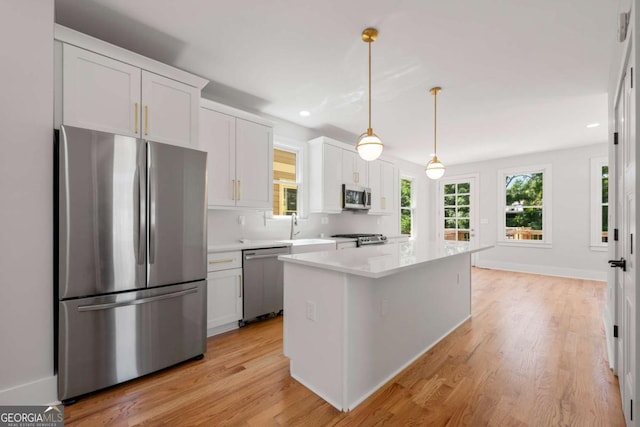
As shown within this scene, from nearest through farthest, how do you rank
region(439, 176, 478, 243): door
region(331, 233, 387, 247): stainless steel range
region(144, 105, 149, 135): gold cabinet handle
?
region(144, 105, 149, 135): gold cabinet handle, region(331, 233, 387, 247): stainless steel range, region(439, 176, 478, 243): door

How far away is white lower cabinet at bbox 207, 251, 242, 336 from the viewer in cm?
285

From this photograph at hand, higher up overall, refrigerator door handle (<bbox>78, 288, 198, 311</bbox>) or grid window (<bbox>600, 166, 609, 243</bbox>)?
grid window (<bbox>600, 166, 609, 243</bbox>)

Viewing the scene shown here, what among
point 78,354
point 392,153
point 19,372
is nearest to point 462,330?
point 78,354

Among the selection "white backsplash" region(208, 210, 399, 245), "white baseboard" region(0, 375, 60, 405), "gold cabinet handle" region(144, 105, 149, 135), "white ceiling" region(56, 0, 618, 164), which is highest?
→ "white ceiling" region(56, 0, 618, 164)

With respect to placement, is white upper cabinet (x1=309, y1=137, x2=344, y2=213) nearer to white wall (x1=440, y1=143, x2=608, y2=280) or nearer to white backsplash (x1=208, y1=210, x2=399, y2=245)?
white backsplash (x1=208, y1=210, x2=399, y2=245)

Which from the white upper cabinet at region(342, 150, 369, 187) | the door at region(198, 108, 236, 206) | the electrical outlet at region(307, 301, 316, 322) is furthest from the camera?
the white upper cabinet at region(342, 150, 369, 187)

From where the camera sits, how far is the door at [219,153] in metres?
3.01

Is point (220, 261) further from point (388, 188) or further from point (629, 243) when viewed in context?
point (388, 188)

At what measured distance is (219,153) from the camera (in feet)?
10.2

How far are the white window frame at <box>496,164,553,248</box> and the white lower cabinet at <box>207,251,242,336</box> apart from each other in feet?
20.6

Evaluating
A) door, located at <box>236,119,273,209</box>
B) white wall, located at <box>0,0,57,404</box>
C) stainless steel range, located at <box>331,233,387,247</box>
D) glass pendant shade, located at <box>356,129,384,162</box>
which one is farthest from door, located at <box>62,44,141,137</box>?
stainless steel range, located at <box>331,233,387,247</box>

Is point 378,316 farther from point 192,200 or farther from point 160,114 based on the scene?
point 160,114

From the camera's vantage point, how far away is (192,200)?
2.36 metres

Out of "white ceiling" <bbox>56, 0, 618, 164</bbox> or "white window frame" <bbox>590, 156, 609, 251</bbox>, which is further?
"white window frame" <bbox>590, 156, 609, 251</bbox>
